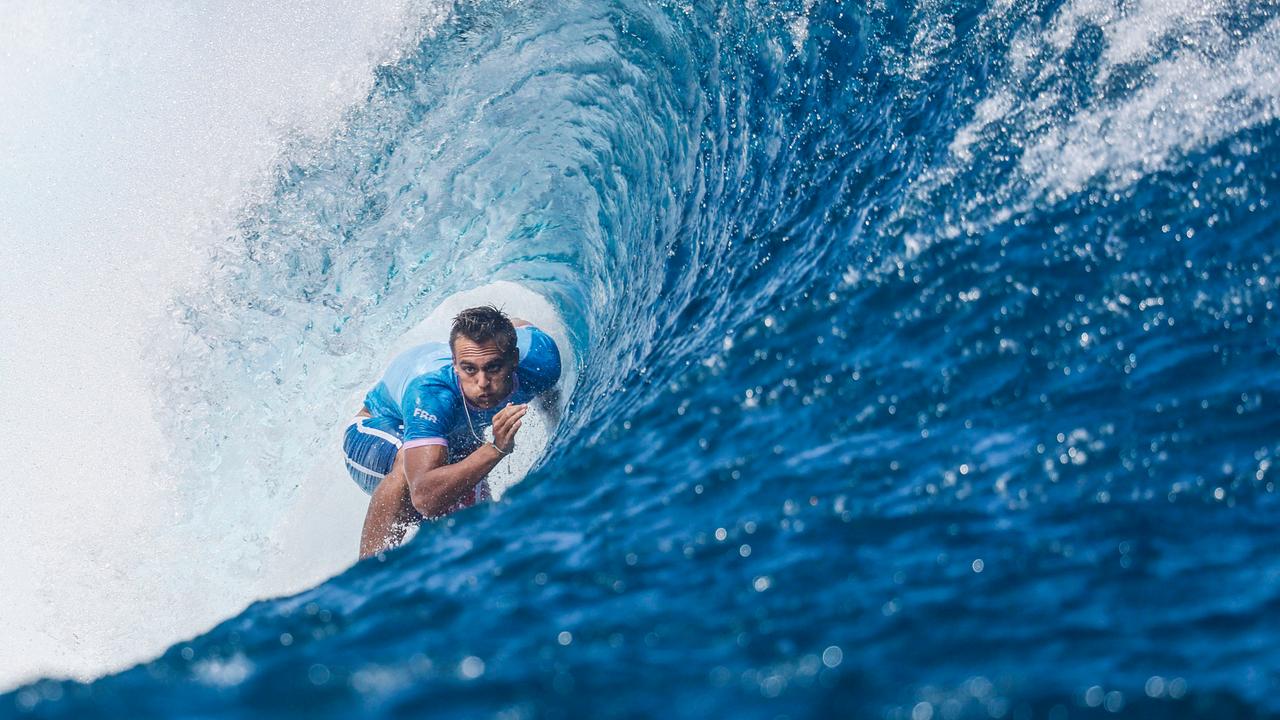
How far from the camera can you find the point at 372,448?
5.89m

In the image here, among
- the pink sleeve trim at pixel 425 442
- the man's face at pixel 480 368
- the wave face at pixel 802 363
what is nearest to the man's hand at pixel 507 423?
the wave face at pixel 802 363

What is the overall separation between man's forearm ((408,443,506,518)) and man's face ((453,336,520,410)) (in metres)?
0.44

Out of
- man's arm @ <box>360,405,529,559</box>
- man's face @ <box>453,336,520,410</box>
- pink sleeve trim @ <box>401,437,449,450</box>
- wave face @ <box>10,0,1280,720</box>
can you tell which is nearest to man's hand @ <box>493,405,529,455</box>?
man's arm @ <box>360,405,529,559</box>

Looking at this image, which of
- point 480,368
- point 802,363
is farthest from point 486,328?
point 802,363

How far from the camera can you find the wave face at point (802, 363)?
216 centimetres

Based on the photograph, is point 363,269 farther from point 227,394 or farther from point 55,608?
point 55,608

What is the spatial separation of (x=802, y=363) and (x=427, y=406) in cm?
212

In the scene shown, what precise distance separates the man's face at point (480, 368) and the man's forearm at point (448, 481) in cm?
44

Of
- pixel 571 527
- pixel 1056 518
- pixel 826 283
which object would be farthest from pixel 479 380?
pixel 1056 518

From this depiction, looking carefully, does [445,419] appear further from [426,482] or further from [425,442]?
[426,482]

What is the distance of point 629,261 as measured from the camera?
617 cm

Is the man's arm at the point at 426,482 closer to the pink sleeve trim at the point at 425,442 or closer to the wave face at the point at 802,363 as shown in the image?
the pink sleeve trim at the point at 425,442

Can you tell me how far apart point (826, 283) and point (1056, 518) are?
1621 mm

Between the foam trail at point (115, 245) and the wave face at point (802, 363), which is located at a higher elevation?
the foam trail at point (115, 245)
